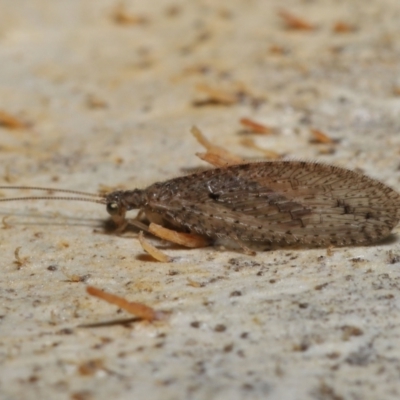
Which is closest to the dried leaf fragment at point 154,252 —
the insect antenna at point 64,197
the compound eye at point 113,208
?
the compound eye at point 113,208

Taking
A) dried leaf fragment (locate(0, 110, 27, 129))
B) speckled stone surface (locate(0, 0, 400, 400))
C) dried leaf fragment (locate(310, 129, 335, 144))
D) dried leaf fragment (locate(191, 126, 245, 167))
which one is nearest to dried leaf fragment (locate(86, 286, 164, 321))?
speckled stone surface (locate(0, 0, 400, 400))

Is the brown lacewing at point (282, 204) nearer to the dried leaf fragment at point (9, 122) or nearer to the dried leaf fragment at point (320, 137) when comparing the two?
the dried leaf fragment at point (320, 137)

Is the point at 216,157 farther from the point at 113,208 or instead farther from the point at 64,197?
the point at 64,197

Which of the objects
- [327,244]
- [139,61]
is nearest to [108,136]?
[139,61]

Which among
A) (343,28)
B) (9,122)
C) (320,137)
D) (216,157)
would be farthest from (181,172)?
(343,28)

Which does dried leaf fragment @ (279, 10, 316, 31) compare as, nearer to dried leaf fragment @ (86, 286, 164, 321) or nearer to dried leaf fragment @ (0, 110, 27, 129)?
dried leaf fragment @ (0, 110, 27, 129)

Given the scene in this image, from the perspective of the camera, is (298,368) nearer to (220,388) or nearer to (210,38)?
(220,388)
